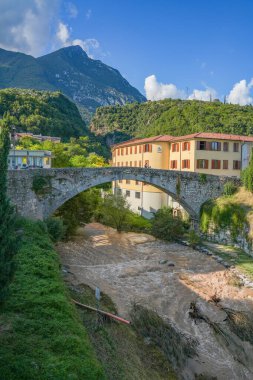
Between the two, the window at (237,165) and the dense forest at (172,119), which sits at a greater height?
the dense forest at (172,119)

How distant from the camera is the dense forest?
232ft

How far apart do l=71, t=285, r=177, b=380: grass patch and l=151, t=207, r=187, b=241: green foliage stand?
2016 cm

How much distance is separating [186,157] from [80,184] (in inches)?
589

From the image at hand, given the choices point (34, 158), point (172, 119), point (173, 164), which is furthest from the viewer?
point (172, 119)

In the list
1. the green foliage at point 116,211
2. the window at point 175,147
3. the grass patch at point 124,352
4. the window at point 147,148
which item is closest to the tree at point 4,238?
the grass patch at point 124,352

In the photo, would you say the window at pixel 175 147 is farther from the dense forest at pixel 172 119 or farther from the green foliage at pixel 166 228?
the dense forest at pixel 172 119

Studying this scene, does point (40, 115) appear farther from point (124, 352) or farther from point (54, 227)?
point (124, 352)

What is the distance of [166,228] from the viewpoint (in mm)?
33031

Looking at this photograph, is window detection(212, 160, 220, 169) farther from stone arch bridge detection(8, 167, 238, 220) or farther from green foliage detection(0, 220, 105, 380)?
green foliage detection(0, 220, 105, 380)

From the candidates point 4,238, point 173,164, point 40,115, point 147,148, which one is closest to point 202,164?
point 173,164

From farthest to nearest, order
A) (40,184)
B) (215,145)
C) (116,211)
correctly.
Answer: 1. (215,145)
2. (116,211)
3. (40,184)

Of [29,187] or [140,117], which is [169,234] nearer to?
[29,187]

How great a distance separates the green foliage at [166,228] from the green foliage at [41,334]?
20.4 meters

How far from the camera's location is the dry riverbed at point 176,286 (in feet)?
45.3
